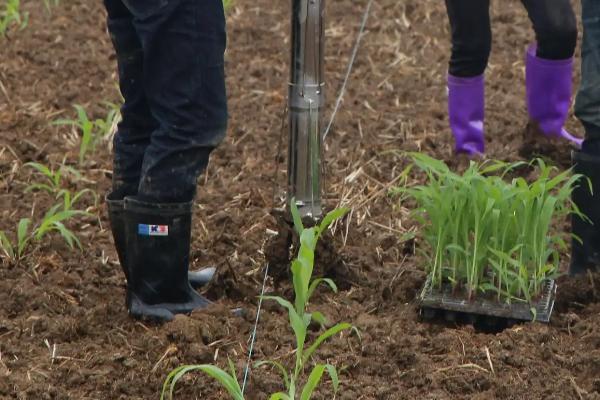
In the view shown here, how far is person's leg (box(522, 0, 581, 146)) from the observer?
3979 mm

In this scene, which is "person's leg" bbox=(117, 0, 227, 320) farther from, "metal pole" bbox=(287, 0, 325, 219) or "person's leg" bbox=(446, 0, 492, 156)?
"person's leg" bbox=(446, 0, 492, 156)

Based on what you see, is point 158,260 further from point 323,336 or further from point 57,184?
point 57,184

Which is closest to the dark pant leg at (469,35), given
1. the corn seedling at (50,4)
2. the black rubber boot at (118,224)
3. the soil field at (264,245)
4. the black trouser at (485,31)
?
the black trouser at (485,31)

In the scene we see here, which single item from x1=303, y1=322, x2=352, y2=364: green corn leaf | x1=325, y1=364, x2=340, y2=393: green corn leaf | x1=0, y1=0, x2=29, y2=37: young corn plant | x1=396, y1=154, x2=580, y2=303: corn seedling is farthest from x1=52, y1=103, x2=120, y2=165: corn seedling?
x1=325, y1=364, x2=340, y2=393: green corn leaf

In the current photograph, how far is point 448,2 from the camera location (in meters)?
4.02

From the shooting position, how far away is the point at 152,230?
3033mm

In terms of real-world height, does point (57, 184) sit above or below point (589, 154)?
below

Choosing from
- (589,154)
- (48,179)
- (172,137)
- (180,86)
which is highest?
(180,86)

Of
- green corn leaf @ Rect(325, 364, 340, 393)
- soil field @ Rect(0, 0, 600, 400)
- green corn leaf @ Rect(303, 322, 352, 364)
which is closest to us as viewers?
green corn leaf @ Rect(325, 364, 340, 393)

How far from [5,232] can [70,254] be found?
254 millimetres

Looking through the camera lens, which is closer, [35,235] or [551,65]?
[35,235]

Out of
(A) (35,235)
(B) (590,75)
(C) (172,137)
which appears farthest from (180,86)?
(B) (590,75)

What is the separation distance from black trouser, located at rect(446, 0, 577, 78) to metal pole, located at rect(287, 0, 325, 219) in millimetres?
972

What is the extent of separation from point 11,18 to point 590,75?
3119mm
